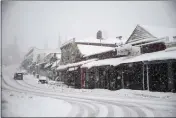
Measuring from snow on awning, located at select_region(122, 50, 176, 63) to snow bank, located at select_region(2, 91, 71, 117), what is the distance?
18.2ft

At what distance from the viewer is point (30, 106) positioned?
714cm

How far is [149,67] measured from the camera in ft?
41.4

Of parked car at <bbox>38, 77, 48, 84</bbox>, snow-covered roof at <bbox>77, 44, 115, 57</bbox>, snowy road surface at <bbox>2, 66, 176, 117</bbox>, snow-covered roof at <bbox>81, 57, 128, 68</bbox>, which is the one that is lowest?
snowy road surface at <bbox>2, 66, 176, 117</bbox>

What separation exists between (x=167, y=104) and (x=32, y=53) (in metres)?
4.91

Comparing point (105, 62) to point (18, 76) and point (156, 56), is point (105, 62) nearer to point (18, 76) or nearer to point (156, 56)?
point (156, 56)

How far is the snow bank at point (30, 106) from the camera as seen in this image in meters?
6.74

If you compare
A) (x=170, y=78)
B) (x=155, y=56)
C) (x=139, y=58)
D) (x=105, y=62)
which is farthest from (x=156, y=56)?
(x=105, y=62)

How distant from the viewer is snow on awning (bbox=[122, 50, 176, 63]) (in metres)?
10.8

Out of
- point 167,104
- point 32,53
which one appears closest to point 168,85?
point 167,104

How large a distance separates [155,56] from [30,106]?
281 inches

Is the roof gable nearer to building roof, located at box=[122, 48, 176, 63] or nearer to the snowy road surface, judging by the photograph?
building roof, located at box=[122, 48, 176, 63]

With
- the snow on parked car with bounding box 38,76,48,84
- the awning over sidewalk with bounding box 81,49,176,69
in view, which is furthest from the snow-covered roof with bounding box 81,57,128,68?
the snow on parked car with bounding box 38,76,48,84

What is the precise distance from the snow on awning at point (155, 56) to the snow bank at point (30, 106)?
554cm

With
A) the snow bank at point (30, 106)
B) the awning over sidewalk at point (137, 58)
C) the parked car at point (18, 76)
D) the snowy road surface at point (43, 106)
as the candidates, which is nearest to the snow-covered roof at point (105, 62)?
the awning over sidewalk at point (137, 58)
